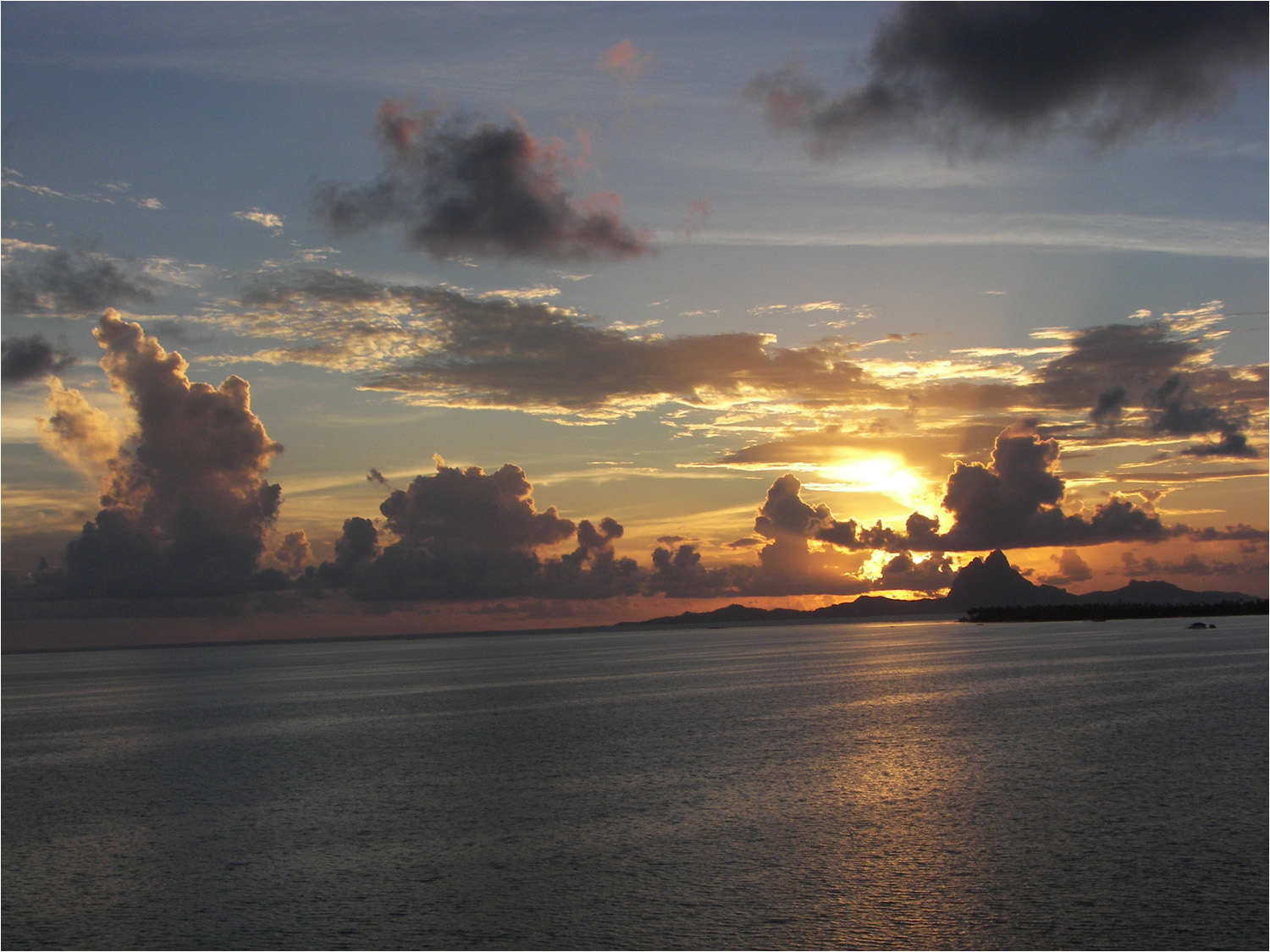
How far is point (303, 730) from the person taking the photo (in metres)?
76.7

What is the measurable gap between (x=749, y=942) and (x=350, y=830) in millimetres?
19777

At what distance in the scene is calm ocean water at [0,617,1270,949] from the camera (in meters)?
26.4

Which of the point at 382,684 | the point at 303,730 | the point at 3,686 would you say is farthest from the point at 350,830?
the point at 3,686

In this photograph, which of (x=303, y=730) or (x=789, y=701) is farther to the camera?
(x=789, y=701)

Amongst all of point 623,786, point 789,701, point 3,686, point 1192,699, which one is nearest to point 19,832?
point 623,786

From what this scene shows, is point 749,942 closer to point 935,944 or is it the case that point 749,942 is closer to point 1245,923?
point 935,944

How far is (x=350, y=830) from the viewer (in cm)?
3825

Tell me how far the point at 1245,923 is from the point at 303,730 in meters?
67.4

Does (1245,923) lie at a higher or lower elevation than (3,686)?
higher

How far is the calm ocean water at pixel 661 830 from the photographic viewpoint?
26.4 meters

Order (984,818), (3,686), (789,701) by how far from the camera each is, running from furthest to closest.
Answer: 1. (3,686)
2. (789,701)
3. (984,818)

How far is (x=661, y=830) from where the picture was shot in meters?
36.4

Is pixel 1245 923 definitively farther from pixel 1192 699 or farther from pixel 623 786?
pixel 1192 699

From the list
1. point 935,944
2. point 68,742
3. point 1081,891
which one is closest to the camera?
point 935,944
